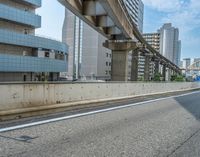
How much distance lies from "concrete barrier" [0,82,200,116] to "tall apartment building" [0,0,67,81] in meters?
35.2

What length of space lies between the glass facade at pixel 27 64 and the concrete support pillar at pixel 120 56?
74.0ft

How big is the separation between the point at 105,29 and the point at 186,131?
65.9 feet

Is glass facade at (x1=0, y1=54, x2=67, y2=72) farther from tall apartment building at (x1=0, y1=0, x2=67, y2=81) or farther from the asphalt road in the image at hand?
the asphalt road

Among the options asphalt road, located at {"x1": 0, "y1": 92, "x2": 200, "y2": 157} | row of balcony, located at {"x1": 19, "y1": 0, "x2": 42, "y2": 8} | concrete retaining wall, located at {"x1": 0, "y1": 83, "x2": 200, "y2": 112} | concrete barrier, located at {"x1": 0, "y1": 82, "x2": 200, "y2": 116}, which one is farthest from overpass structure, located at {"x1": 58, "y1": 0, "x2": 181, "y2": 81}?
row of balcony, located at {"x1": 19, "y1": 0, "x2": 42, "y2": 8}

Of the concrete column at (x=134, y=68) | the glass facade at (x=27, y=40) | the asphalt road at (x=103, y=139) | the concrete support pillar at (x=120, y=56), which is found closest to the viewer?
the asphalt road at (x=103, y=139)

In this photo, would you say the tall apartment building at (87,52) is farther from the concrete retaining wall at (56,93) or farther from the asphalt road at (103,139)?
the asphalt road at (103,139)

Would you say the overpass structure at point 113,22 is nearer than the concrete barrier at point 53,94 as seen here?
No

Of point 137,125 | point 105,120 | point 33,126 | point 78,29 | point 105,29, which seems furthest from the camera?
point 78,29

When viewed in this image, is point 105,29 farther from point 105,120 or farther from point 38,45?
point 38,45

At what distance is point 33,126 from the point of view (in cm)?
755

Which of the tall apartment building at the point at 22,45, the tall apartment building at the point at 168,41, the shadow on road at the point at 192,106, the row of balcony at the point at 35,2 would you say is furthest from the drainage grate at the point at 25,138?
the tall apartment building at the point at 168,41

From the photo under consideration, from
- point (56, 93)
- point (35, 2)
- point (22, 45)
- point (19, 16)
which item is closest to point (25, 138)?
point (56, 93)

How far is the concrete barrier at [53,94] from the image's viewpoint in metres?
8.34

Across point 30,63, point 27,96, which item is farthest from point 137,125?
point 30,63
